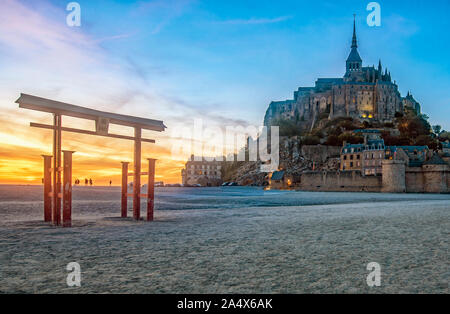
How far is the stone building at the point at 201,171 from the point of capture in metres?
156

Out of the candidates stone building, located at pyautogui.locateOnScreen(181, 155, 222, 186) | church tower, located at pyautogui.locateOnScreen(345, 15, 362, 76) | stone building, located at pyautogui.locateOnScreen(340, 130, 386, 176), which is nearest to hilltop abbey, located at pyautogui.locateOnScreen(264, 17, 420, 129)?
church tower, located at pyautogui.locateOnScreen(345, 15, 362, 76)

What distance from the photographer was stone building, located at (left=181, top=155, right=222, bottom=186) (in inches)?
6127

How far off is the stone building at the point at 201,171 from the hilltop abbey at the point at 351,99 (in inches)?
1324

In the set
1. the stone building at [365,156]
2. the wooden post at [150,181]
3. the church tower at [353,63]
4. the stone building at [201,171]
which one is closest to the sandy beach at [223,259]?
the wooden post at [150,181]

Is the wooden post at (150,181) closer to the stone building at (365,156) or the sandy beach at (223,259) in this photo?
the sandy beach at (223,259)

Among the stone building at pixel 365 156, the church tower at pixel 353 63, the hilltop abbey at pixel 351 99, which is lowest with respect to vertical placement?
the stone building at pixel 365 156

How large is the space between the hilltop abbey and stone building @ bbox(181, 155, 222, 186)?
33.6 metres

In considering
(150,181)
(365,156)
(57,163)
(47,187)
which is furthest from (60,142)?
(365,156)

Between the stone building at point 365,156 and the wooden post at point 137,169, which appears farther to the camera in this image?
the stone building at point 365,156

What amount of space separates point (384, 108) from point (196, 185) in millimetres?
78521

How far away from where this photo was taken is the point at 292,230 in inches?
416

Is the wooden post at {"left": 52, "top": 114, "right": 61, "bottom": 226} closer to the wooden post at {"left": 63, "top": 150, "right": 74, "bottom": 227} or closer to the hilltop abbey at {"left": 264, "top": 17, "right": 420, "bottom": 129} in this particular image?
the wooden post at {"left": 63, "top": 150, "right": 74, "bottom": 227}
